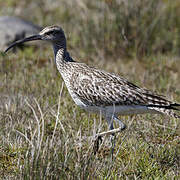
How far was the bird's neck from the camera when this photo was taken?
6.25 m

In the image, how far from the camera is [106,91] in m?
5.73

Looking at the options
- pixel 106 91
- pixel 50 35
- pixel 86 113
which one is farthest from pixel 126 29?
pixel 106 91

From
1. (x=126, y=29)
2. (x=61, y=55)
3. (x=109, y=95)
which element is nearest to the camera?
(x=109, y=95)

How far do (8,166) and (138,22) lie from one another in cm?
584

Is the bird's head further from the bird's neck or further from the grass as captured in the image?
the grass

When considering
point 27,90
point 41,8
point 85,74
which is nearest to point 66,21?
point 41,8

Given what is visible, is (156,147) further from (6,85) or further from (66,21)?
(66,21)

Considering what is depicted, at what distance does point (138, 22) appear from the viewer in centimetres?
1003

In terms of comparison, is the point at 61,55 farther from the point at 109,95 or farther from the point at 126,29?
the point at 126,29

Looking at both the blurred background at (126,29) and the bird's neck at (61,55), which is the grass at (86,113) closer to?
the blurred background at (126,29)

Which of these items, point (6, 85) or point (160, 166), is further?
point (6, 85)

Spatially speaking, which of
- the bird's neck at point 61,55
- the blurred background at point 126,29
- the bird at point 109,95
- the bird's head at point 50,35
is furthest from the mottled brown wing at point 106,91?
the blurred background at point 126,29

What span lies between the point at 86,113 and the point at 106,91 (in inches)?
45.6

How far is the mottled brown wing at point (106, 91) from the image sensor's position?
5605 mm
